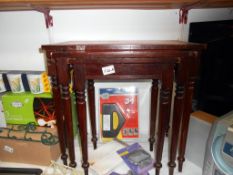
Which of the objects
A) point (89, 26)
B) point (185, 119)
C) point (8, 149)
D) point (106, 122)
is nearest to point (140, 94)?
point (106, 122)

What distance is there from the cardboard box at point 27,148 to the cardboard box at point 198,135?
2.28 feet

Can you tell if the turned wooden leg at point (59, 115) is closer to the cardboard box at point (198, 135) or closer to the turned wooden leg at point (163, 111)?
the turned wooden leg at point (163, 111)

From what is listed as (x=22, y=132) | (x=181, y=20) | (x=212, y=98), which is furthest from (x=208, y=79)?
(x=22, y=132)

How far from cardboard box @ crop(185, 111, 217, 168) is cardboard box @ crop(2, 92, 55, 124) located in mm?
731

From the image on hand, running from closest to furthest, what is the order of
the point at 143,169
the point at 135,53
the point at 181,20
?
1. the point at 135,53
2. the point at 143,169
3. the point at 181,20

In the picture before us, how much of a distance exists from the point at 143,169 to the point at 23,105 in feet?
2.31

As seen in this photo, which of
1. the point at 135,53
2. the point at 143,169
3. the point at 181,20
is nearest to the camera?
the point at 135,53

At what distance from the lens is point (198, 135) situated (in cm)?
92

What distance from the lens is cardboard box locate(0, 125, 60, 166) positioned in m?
0.95

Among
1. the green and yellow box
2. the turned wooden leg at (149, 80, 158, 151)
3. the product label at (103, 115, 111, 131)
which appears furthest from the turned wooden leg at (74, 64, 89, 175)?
the turned wooden leg at (149, 80, 158, 151)

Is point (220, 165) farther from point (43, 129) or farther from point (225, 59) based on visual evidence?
point (43, 129)

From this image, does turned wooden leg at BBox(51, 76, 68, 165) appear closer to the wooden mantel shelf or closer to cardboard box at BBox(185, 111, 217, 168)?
the wooden mantel shelf

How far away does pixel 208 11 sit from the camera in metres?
1.09

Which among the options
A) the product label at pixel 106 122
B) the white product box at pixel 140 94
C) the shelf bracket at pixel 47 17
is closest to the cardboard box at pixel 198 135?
the white product box at pixel 140 94
